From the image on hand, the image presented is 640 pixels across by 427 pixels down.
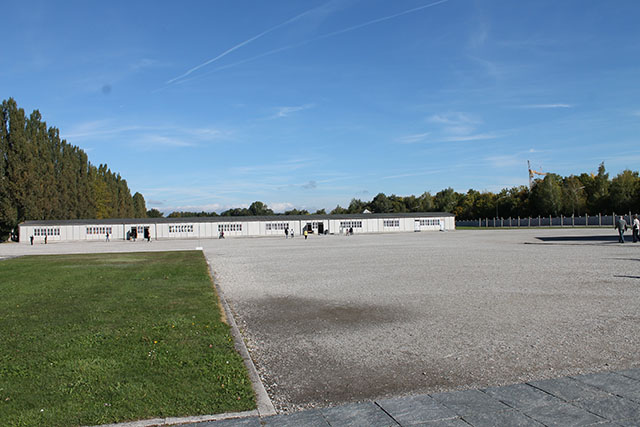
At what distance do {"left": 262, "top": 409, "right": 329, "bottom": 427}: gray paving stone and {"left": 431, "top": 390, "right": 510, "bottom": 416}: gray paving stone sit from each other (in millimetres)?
1124

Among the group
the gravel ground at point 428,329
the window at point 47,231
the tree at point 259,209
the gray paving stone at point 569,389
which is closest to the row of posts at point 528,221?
the gravel ground at point 428,329

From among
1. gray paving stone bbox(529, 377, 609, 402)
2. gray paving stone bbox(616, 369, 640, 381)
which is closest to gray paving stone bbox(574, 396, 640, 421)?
gray paving stone bbox(529, 377, 609, 402)

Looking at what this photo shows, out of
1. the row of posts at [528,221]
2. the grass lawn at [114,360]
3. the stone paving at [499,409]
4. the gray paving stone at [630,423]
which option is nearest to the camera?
the gray paving stone at [630,423]

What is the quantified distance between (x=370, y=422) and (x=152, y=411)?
1.85 meters

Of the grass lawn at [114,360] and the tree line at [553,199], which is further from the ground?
the tree line at [553,199]

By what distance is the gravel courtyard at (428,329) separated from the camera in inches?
194

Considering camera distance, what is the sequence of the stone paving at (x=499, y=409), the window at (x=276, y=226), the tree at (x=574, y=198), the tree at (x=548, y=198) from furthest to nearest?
1. the tree at (x=574, y=198)
2. the tree at (x=548, y=198)
3. the window at (x=276, y=226)
4. the stone paving at (x=499, y=409)

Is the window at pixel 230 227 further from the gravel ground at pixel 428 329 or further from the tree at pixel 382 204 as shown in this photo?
the tree at pixel 382 204

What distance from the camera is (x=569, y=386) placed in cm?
448

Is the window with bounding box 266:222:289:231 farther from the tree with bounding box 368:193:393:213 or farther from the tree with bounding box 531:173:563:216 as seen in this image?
the tree with bounding box 368:193:393:213

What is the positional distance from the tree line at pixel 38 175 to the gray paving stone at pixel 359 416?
6095cm

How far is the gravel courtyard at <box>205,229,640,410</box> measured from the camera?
16.2 feet

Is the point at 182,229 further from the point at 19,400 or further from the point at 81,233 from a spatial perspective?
the point at 19,400

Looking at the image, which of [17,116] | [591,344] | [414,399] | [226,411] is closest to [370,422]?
[414,399]
